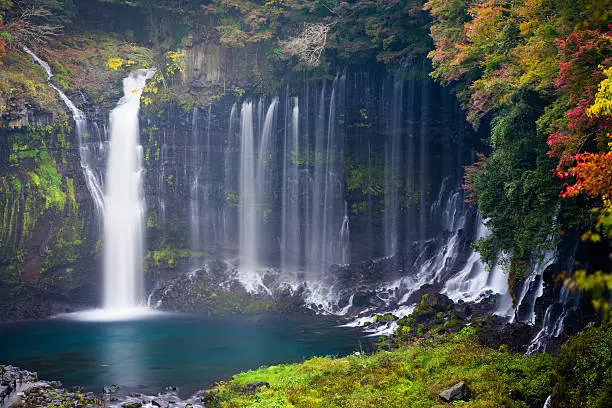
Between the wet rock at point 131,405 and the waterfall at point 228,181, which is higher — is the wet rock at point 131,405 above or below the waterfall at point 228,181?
below

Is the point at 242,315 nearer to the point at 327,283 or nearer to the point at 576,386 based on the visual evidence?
the point at 327,283

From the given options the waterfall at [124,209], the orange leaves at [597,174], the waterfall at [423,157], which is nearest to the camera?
the orange leaves at [597,174]

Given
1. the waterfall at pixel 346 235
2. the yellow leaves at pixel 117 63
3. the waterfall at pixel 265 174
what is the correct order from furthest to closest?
the yellow leaves at pixel 117 63 → the waterfall at pixel 346 235 → the waterfall at pixel 265 174

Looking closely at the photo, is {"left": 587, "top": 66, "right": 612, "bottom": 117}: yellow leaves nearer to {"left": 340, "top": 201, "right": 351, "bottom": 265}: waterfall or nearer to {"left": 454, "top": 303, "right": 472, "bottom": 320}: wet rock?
{"left": 454, "top": 303, "right": 472, "bottom": 320}: wet rock

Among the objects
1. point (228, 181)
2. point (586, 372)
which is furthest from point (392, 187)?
point (586, 372)

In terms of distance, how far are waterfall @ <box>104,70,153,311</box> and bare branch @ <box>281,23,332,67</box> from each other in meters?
9.21

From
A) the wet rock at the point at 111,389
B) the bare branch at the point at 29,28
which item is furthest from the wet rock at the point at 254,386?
the bare branch at the point at 29,28

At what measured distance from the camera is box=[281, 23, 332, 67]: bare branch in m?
31.7

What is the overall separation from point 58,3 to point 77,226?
12.2 metres

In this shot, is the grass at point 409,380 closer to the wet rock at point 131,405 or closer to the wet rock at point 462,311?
the wet rock at point 131,405

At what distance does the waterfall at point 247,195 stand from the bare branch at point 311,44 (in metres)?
4.33

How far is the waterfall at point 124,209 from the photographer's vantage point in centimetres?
3312

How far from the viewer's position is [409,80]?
31.6 m

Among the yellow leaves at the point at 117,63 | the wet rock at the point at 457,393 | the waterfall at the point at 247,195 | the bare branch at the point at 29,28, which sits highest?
the bare branch at the point at 29,28
